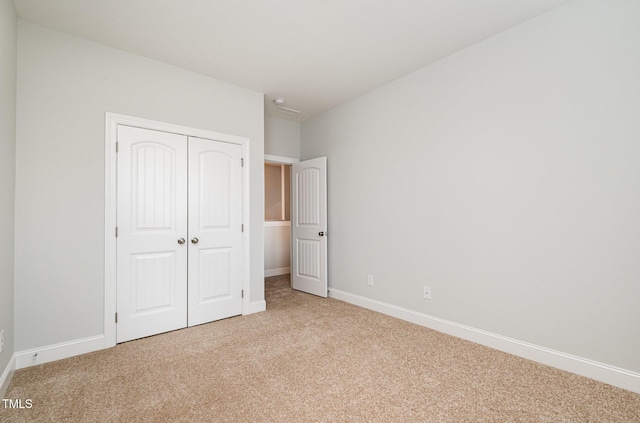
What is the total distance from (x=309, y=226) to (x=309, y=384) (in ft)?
8.81

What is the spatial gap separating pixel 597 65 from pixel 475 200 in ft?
4.21

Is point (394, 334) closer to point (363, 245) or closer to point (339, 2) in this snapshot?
point (363, 245)

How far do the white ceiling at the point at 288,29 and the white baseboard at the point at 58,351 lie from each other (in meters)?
2.70

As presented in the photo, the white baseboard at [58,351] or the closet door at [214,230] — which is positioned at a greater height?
the closet door at [214,230]

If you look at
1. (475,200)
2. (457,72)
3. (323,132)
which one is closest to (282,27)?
(457,72)

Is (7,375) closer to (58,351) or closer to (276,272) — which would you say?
(58,351)

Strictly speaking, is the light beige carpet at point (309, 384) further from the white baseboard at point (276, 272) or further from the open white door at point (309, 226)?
the white baseboard at point (276, 272)

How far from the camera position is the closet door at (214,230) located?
3232 mm

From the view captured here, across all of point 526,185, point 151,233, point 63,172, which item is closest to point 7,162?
point 63,172

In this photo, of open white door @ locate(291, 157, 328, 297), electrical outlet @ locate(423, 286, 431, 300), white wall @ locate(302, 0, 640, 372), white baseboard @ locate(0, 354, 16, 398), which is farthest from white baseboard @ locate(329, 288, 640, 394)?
white baseboard @ locate(0, 354, 16, 398)

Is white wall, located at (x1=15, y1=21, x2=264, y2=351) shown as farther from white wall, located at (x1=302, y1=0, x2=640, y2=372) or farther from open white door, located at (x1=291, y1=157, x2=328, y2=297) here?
white wall, located at (x1=302, y1=0, x2=640, y2=372)

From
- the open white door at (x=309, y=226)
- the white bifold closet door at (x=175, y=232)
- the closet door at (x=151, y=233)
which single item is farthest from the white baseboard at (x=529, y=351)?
the closet door at (x=151, y=233)

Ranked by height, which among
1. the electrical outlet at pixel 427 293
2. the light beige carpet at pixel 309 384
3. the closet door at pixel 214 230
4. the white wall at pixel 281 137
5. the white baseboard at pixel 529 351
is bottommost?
the light beige carpet at pixel 309 384

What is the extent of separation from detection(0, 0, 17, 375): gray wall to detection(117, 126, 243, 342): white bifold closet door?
71cm
